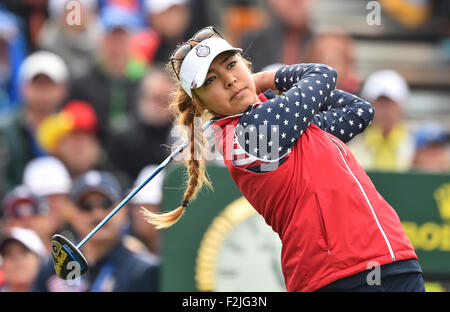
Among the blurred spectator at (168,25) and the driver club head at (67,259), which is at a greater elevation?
the blurred spectator at (168,25)

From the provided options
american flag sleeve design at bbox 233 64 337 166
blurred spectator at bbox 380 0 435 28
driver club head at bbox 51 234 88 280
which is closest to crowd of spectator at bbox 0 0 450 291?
blurred spectator at bbox 380 0 435 28

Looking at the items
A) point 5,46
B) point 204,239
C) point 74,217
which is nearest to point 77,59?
point 5,46

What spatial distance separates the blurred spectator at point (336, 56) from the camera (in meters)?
6.77

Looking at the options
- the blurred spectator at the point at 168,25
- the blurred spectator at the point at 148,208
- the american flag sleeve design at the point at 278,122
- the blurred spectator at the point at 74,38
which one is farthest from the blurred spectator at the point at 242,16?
the american flag sleeve design at the point at 278,122

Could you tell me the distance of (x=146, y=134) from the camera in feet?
23.5

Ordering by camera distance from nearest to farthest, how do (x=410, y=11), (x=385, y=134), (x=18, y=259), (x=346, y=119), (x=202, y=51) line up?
(x=202, y=51) < (x=346, y=119) < (x=18, y=259) < (x=385, y=134) < (x=410, y=11)

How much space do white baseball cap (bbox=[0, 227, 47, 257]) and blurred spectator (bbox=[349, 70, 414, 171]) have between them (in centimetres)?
247

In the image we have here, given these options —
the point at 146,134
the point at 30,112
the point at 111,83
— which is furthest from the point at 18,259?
the point at 111,83

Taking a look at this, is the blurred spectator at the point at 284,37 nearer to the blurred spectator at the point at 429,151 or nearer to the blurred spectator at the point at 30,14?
the blurred spectator at the point at 429,151

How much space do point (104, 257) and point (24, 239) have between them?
0.76 meters

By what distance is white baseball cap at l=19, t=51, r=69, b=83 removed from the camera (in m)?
7.66

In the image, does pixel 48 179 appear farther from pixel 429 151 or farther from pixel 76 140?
pixel 429 151

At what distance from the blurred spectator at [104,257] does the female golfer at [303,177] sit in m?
2.08
